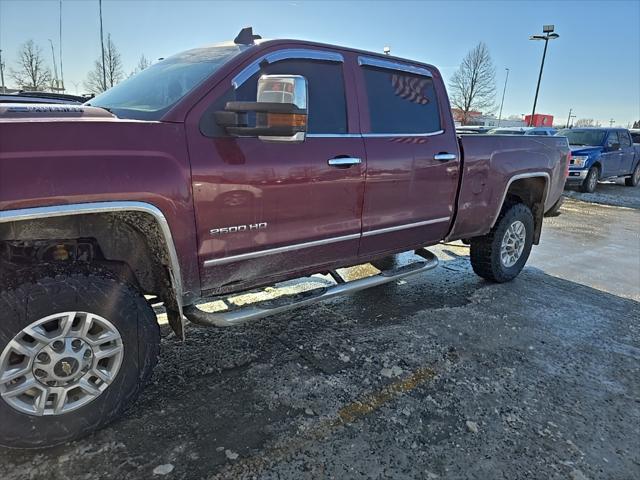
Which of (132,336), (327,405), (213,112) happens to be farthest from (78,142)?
(327,405)

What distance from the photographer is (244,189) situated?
8.70ft

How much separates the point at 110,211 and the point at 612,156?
50.7 feet

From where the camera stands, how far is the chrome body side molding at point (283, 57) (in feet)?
8.98

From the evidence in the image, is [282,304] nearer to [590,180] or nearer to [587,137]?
[590,180]

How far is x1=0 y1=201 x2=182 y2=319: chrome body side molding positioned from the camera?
6.48ft

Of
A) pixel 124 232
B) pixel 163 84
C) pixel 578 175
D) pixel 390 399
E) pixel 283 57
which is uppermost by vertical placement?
pixel 283 57

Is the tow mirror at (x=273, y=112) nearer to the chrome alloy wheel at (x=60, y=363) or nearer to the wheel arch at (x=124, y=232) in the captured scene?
the wheel arch at (x=124, y=232)

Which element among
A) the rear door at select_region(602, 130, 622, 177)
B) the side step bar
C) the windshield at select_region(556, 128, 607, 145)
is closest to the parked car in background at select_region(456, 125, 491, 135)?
the side step bar

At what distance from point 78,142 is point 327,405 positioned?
1.92 metres

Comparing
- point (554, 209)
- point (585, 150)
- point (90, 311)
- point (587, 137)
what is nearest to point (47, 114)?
point (90, 311)

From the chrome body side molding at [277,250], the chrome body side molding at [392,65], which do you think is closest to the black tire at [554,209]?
the chrome body side molding at [392,65]

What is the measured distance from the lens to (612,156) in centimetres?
1405

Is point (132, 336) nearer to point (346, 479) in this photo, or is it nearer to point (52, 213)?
point (52, 213)

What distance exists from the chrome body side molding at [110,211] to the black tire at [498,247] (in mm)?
3407
